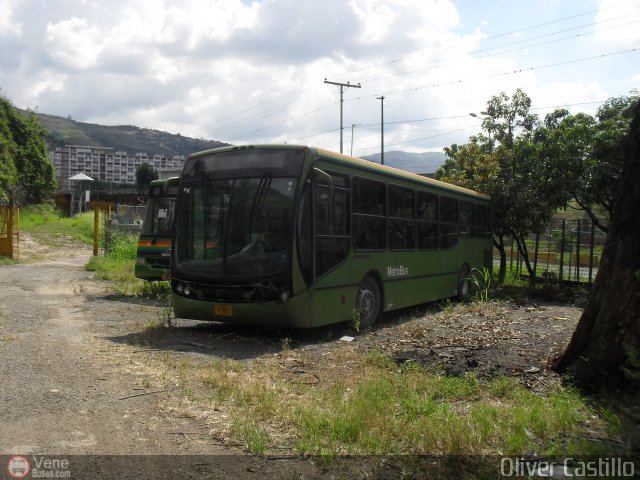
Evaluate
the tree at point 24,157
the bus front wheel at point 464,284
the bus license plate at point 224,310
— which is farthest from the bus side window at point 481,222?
the tree at point 24,157

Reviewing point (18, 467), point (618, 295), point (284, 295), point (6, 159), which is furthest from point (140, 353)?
point (6, 159)

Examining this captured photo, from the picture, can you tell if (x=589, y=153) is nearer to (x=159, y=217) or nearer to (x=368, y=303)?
(x=368, y=303)

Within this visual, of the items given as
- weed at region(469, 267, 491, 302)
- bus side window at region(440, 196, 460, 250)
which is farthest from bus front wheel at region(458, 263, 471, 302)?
bus side window at region(440, 196, 460, 250)

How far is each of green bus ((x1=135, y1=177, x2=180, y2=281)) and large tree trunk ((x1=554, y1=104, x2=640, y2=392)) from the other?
33.7 ft

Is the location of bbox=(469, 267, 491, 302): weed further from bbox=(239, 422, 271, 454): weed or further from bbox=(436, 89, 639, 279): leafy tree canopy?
bbox=(239, 422, 271, 454): weed

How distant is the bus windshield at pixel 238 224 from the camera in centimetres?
850

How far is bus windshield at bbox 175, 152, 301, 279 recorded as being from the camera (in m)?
8.50

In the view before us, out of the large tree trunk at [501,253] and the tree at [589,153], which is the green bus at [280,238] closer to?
the tree at [589,153]

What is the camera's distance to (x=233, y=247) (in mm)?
8672

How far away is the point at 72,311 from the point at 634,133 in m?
10.1

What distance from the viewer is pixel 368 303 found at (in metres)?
10.3

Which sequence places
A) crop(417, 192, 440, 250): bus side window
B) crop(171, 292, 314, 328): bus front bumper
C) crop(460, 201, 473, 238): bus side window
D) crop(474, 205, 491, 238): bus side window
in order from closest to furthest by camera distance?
crop(171, 292, 314, 328): bus front bumper, crop(417, 192, 440, 250): bus side window, crop(460, 201, 473, 238): bus side window, crop(474, 205, 491, 238): bus side window

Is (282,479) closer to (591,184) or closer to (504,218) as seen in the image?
(591,184)

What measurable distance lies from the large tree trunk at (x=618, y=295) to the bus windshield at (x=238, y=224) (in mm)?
4244
